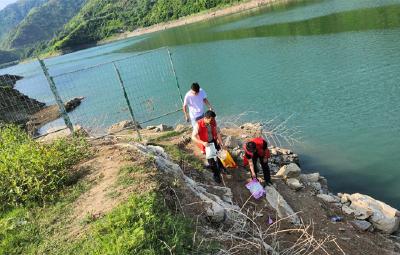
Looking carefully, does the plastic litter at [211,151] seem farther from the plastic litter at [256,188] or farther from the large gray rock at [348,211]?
the large gray rock at [348,211]

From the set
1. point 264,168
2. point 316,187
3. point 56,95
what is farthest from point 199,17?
point 264,168

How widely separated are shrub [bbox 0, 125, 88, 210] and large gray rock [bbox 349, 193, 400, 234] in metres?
6.42

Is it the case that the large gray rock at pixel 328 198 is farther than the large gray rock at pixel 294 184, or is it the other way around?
the large gray rock at pixel 328 198

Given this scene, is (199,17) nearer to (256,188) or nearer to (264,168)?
(264,168)

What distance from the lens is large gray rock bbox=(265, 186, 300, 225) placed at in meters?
8.24

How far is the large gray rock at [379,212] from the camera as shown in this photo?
870 centimetres

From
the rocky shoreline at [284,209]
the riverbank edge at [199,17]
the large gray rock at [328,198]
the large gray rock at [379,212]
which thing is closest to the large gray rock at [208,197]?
the rocky shoreline at [284,209]

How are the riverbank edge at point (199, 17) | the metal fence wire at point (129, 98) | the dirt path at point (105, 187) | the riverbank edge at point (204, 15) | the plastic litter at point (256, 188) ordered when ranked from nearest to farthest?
the dirt path at point (105, 187), the plastic litter at point (256, 188), the metal fence wire at point (129, 98), the riverbank edge at point (204, 15), the riverbank edge at point (199, 17)

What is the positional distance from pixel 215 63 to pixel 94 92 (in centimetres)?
1011

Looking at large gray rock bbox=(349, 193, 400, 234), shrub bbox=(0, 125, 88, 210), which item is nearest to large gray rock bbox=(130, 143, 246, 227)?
shrub bbox=(0, 125, 88, 210)

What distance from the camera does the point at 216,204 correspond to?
712 cm

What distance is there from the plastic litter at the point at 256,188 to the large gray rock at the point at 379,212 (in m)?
2.40

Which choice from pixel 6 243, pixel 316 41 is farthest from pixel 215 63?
pixel 6 243

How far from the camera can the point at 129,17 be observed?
150625mm
